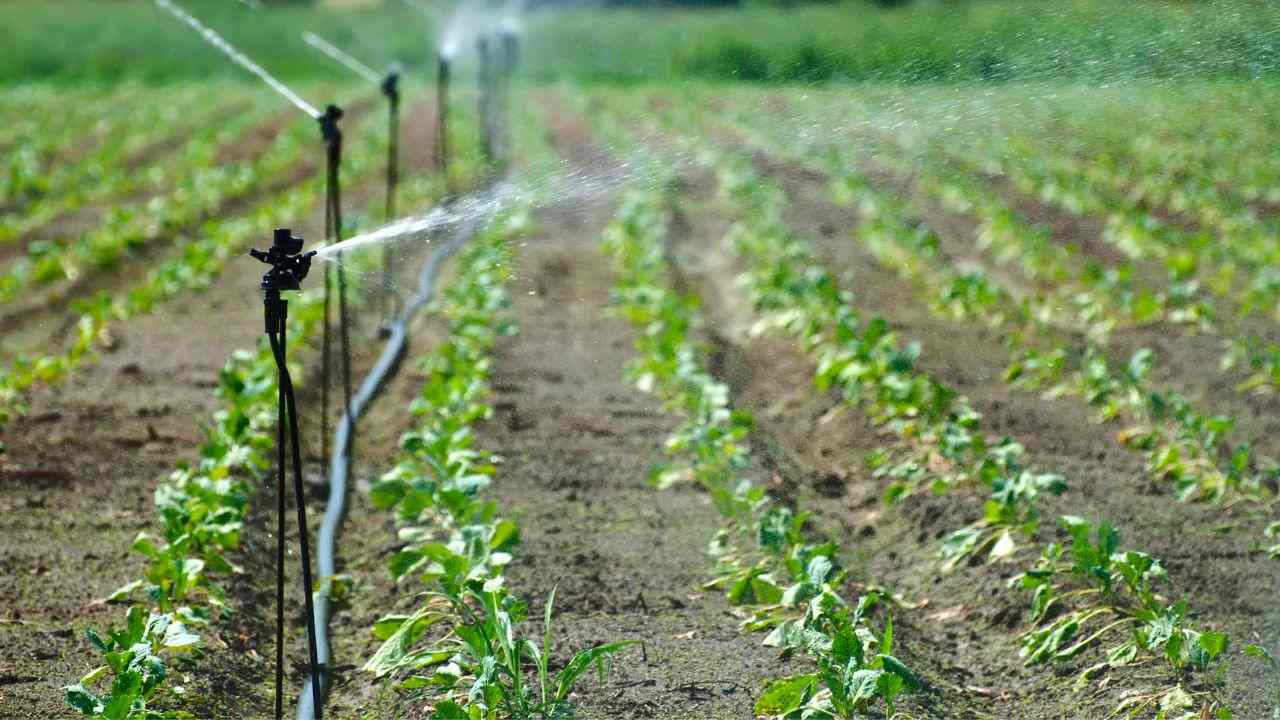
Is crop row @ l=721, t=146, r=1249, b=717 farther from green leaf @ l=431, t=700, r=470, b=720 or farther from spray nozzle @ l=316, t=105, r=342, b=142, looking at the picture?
spray nozzle @ l=316, t=105, r=342, b=142

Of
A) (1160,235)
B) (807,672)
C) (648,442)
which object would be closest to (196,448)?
(648,442)

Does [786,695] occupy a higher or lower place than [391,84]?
lower

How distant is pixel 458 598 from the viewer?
387cm

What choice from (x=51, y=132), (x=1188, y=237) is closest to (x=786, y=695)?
(x=1188, y=237)

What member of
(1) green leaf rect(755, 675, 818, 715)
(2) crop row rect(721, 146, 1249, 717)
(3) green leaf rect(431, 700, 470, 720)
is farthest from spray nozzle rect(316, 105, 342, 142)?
(1) green leaf rect(755, 675, 818, 715)

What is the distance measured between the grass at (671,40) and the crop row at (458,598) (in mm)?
9391

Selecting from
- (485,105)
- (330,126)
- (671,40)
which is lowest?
(330,126)

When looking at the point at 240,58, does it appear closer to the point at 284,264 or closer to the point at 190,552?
the point at 190,552

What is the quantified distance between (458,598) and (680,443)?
1.93 metres

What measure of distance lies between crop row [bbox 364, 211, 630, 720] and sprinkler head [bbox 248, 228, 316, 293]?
3.19 ft

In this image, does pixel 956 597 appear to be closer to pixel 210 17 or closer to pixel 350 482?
pixel 350 482

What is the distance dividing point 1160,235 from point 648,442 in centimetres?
593

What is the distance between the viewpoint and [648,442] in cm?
615

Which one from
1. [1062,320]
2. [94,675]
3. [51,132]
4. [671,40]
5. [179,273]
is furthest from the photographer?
[671,40]
